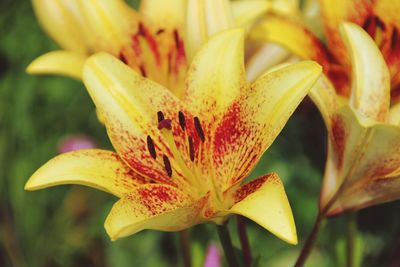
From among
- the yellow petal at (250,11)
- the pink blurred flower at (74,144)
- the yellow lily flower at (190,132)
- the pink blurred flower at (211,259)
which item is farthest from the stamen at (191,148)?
the pink blurred flower at (74,144)

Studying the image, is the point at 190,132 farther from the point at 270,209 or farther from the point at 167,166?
the point at 270,209

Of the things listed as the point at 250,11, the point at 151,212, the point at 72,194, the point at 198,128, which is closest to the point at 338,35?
the point at 250,11

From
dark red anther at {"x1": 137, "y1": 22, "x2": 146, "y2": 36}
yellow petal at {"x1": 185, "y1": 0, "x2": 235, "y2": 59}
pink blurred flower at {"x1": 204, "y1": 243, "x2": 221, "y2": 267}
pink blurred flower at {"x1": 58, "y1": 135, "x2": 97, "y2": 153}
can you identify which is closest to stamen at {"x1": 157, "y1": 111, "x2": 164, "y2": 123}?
yellow petal at {"x1": 185, "y1": 0, "x2": 235, "y2": 59}

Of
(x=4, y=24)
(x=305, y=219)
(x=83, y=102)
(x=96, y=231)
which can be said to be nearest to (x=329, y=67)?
(x=305, y=219)

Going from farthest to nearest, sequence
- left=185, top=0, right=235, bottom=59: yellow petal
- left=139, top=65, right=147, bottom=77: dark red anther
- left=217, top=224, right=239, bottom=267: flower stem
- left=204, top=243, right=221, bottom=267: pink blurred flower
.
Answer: left=204, top=243, right=221, bottom=267: pink blurred flower → left=139, top=65, right=147, bottom=77: dark red anther → left=185, top=0, right=235, bottom=59: yellow petal → left=217, top=224, right=239, bottom=267: flower stem

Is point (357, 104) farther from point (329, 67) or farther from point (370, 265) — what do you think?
point (370, 265)

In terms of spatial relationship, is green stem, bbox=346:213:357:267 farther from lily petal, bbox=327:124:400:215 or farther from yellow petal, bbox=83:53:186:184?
yellow petal, bbox=83:53:186:184
